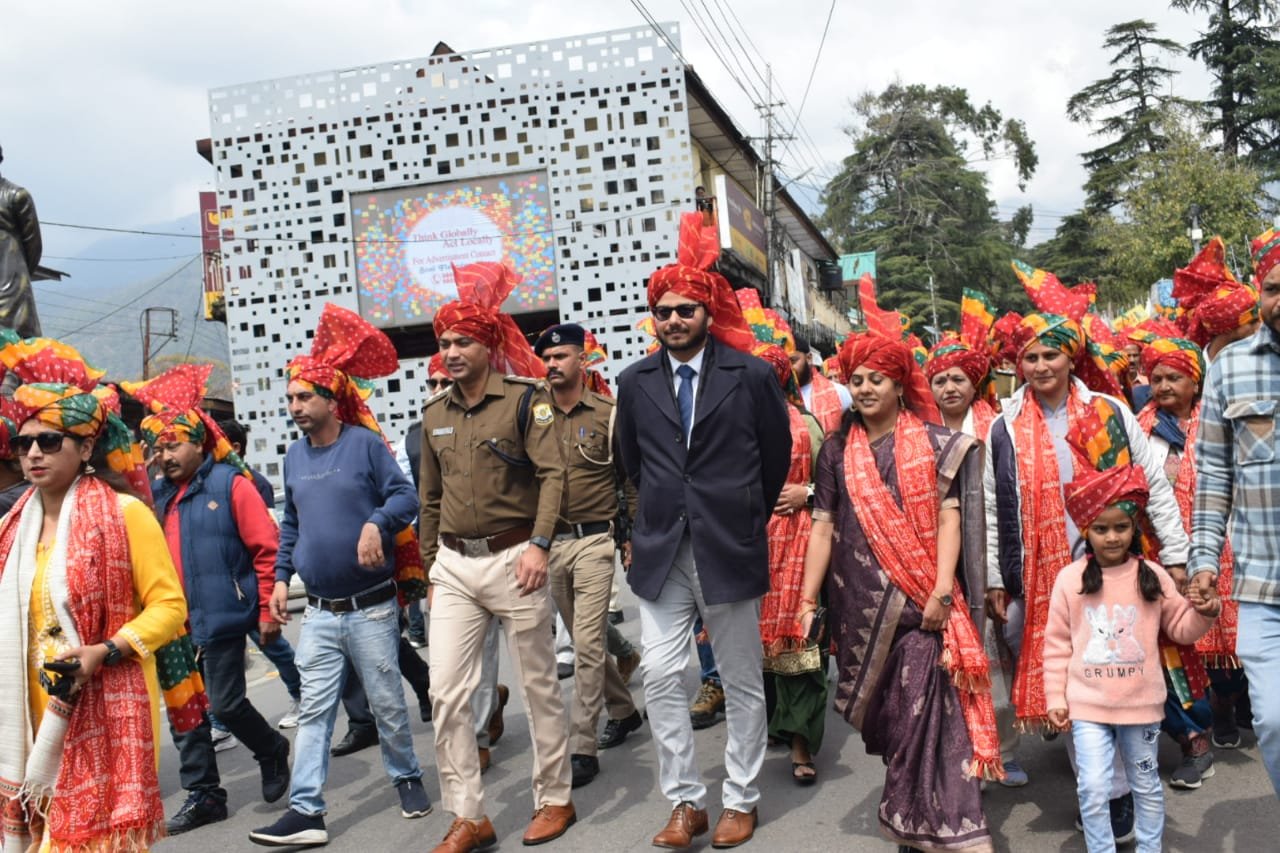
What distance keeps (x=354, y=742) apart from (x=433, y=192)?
62.7 feet

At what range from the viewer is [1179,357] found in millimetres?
5992

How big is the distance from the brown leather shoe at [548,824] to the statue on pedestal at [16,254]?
7.12 meters

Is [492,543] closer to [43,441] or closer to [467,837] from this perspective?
[467,837]

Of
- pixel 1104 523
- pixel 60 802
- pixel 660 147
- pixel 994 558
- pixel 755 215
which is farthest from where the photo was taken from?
pixel 755 215

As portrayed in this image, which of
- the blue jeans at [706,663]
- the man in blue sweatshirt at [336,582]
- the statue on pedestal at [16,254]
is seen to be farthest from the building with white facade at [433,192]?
the man in blue sweatshirt at [336,582]

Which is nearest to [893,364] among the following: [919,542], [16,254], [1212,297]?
[919,542]

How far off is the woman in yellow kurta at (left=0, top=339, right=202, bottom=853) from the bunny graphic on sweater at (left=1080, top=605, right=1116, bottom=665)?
3156mm

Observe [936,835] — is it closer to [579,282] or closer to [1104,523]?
[1104,523]

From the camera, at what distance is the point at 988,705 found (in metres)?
4.50

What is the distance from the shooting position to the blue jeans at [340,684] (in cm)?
527

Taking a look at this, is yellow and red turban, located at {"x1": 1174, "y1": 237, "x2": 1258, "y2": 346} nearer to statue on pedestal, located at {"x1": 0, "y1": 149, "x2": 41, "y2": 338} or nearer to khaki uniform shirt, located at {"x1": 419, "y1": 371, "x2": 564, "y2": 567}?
khaki uniform shirt, located at {"x1": 419, "y1": 371, "x2": 564, "y2": 567}

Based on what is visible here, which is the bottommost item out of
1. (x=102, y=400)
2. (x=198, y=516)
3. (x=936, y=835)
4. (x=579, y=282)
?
(x=936, y=835)

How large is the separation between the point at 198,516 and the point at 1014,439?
13.0ft

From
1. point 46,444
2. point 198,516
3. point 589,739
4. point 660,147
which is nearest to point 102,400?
point 46,444
